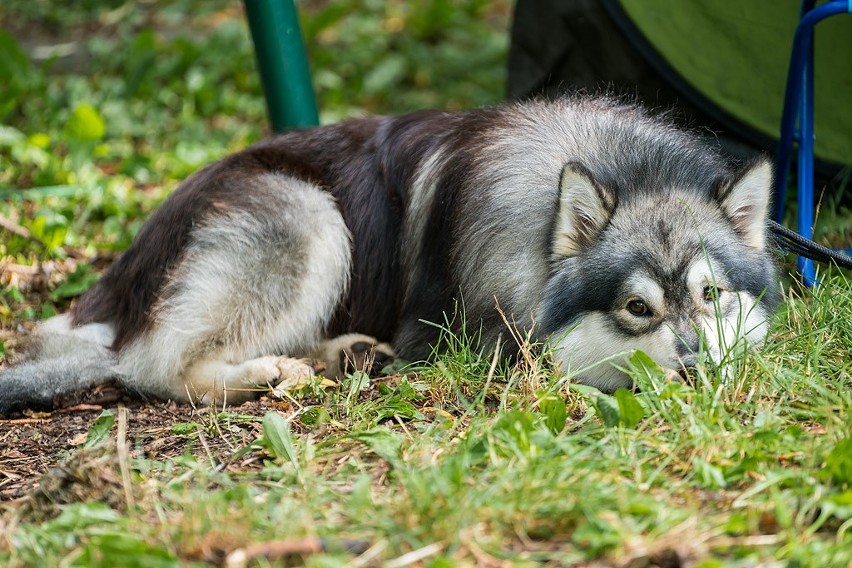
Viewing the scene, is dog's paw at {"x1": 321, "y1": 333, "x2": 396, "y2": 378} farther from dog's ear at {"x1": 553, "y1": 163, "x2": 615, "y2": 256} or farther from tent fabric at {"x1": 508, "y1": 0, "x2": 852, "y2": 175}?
tent fabric at {"x1": 508, "y1": 0, "x2": 852, "y2": 175}

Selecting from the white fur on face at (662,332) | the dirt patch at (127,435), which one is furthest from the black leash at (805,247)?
the dirt patch at (127,435)

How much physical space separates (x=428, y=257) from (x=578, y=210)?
0.88m

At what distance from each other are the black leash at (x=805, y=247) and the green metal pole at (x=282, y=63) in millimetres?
2879

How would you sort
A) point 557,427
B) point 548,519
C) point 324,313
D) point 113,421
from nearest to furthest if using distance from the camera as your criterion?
1. point 548,519
2. point 557,427
3. point 113,421
4. point 324,313

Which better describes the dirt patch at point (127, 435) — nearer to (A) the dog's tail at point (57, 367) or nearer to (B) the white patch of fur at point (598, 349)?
(A) the dog's tail at point (57, 367)

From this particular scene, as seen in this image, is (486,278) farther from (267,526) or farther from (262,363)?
(267,526)

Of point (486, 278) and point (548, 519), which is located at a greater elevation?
point (486, 278)

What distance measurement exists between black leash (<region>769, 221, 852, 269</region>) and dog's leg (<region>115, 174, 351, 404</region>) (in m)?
1.93

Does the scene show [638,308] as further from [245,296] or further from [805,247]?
[245,296]

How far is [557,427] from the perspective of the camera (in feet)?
10.9

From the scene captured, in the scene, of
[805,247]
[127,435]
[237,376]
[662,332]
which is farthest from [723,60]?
[127,435]

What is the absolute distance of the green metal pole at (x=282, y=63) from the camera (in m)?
5.69

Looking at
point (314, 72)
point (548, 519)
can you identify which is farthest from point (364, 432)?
point (314, 72)

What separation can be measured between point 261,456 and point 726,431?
1.57 m
